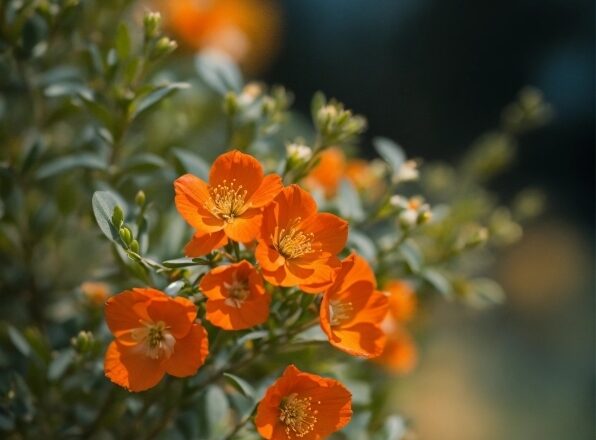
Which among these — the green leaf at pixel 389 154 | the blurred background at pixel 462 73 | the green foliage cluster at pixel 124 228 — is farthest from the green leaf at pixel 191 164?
the blurred background at pixel 462 73

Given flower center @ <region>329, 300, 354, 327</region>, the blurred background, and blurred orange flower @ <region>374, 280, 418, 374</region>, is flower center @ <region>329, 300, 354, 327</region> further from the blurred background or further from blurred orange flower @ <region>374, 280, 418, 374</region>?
the blurred background

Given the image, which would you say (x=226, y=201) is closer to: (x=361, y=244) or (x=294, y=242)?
(x=294, y=242)

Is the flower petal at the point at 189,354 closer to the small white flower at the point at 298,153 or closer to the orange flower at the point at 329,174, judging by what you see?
the small white flower at the point at 298,153

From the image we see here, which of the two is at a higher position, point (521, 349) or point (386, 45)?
point (386, 45)

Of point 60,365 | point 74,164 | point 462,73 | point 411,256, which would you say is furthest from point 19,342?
point 462,73

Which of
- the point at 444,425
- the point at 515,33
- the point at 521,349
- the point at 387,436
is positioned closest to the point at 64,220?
the point at 387,436

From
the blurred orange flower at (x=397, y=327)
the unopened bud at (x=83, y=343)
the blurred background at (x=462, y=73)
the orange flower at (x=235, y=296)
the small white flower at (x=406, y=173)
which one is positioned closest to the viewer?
the orange flower at (x=235, y=296)

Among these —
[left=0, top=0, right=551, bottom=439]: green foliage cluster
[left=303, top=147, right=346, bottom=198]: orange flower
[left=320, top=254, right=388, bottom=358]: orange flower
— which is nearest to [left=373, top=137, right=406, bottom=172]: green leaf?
[left=0, top=0, right=551, bottom=439]: green foliage cluster

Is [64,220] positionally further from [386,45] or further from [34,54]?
[386,45]
